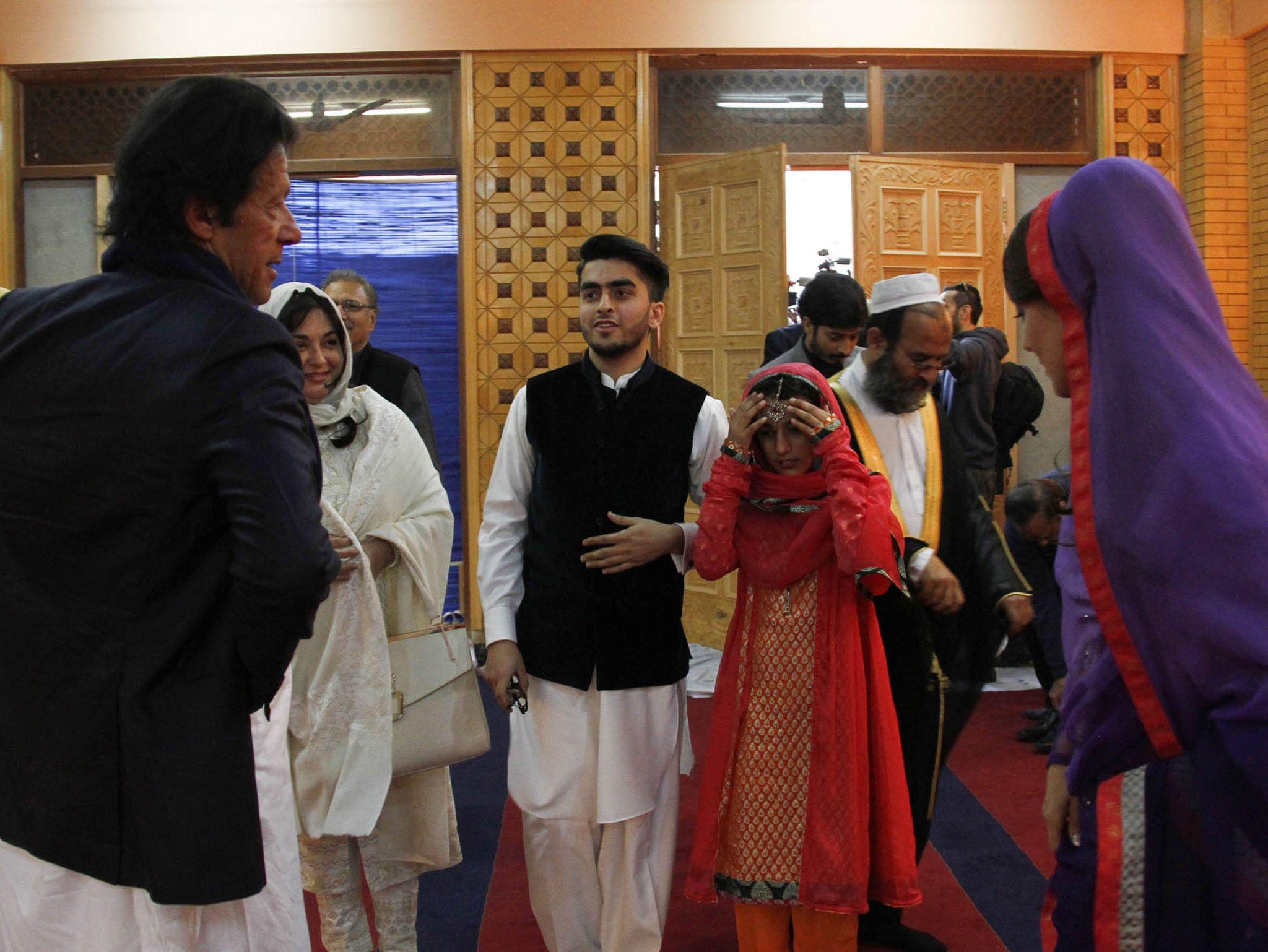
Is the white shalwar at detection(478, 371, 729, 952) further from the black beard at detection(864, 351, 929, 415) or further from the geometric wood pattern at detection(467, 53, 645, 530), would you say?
the geometric wood pattern at detection(467, 53, 645, 530)

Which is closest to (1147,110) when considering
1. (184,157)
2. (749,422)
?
(749,422)

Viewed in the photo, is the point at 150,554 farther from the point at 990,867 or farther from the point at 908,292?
the point at 990,867

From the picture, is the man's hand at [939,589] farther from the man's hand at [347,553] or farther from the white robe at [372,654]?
the man's hand at [347,553]

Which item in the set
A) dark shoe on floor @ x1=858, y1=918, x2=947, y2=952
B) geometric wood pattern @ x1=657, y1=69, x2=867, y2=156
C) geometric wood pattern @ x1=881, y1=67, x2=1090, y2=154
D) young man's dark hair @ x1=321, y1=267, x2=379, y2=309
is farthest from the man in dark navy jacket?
geometric wood pattern @ x1=881, y1=67, x2=1090, y2=154

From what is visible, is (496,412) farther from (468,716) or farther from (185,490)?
(185,490)

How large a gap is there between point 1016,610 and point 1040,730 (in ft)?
7.07

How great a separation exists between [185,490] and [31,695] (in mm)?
→ 301

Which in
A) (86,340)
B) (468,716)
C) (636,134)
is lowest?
(468,716)

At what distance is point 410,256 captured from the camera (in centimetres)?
675

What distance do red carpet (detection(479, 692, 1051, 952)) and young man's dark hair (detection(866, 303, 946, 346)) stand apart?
149 centimetres

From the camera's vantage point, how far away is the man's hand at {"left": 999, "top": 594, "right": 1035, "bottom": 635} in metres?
2.71

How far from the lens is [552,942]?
104 inches

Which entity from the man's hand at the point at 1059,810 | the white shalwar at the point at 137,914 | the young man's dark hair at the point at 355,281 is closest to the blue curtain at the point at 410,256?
the young man's dark hair at the point at 355,281

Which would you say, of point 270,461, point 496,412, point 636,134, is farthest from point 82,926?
point 636,134
